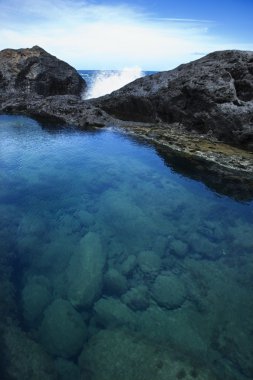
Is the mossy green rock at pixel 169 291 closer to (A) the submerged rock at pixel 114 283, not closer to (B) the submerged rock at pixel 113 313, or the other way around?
(A) the submerged rock at pixel 114 283

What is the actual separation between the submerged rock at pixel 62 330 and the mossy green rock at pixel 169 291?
3445mm

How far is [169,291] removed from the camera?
1382 cm

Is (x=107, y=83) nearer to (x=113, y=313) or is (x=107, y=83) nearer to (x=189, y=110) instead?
(x=189, y=110)

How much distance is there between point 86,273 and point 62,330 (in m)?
3.32

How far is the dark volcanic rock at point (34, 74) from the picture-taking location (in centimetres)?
5475

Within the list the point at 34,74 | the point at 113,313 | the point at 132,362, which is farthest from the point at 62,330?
the point at 34,74

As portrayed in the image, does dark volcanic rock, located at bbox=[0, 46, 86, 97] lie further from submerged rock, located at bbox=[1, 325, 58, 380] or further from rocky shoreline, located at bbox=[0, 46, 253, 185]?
submerged rock, located at bbox=[1, 325, 58, 380]

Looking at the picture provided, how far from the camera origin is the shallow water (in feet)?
35.0

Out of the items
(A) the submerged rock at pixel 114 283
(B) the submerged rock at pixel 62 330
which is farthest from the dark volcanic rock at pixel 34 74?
(B) the submerged rock at pixel 62 330

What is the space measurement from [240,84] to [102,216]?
81.4ft

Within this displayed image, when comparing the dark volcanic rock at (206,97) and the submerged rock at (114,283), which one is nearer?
the submerged rock at (114,283)

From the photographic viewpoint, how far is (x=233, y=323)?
12281 mm

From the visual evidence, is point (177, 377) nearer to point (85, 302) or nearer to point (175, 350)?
point (175, 350)

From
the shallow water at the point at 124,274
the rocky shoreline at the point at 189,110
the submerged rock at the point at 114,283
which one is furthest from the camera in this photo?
the rocky shoreline at the point at 189,110
